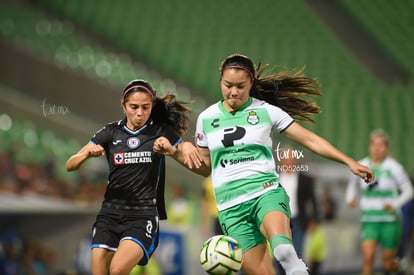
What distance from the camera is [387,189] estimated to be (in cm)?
993

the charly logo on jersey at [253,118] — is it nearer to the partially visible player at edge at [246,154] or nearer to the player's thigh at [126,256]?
the partially visible player at edge at [246,154]

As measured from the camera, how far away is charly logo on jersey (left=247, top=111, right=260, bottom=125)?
20.4ft

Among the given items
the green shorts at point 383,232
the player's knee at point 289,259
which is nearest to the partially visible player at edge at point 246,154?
the player's knee at point 289,259

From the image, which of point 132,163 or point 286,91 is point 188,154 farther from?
point 286,91

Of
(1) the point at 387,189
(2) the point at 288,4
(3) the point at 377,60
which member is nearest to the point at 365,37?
(3) the point at 377,60

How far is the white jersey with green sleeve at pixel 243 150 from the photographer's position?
6184mm

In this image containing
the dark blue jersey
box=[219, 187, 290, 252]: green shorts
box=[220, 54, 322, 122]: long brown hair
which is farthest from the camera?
box=[220, 54, 322, 122]: long brown hair

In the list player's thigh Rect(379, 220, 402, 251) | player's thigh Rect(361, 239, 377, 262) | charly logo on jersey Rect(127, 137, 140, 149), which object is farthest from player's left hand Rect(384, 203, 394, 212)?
charly logo on jersey Rect(127, 137, 140, 149)

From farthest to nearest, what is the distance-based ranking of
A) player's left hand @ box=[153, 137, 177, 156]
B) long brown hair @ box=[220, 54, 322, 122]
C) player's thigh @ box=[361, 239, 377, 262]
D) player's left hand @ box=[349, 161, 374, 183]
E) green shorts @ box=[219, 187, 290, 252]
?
player's thigh @ box=[361, 239, 377, 262] < long brown hair @ box=[220, 54, 322, 122] < player's left hand @ box=[153, 137, 177, 156] < green shorts @ box=[219, 187, 290, 252] < player's left hand @ box=[349, 161, 374, 183]

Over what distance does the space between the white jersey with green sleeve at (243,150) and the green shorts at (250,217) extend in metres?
0.05

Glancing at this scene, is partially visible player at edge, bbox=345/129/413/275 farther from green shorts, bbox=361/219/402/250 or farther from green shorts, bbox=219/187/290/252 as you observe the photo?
green shorts, bbox=219/187/290/252

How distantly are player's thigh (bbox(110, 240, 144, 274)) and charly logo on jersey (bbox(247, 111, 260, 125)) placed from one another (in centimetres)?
130

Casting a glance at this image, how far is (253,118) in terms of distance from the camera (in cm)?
624

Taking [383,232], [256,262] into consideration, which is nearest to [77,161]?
[256,262]
